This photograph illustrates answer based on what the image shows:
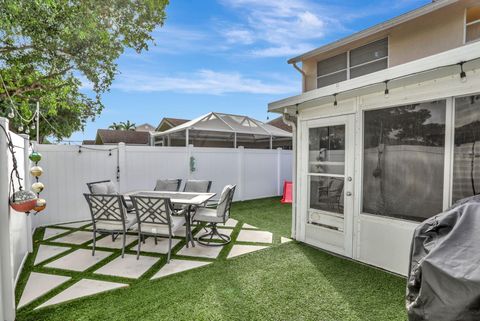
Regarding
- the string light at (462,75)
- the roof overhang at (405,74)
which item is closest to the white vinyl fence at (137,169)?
the roof overhang at (405,74)

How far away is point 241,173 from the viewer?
8266 mm

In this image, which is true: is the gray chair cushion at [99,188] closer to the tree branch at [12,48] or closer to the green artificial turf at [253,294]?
the green artificial turf at [253,294]

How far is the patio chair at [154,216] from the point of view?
3.63 m

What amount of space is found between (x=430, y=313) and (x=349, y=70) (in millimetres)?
6947

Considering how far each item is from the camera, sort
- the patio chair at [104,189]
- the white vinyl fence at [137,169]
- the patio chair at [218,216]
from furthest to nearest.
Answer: the white vinyl fence at [137,169], the patio chair at [104,189], the patio chair at [218,216]

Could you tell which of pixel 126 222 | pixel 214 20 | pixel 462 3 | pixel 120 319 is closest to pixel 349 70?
pixel 462 3

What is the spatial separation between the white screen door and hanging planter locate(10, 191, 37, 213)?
3605 millimetres

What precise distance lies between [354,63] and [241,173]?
453 cm

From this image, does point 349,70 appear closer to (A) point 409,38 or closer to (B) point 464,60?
(A) point 409,38

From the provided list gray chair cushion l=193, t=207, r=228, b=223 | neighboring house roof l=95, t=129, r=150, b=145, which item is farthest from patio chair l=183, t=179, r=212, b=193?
neighboring house roof l=95, t=129, r=150, b=145

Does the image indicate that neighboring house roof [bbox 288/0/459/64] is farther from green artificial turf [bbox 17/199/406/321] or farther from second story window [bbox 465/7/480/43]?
green artificial turf [bbox 17/199/406/321]

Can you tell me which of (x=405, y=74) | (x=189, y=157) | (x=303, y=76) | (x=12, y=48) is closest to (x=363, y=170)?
(x=405, y=74)

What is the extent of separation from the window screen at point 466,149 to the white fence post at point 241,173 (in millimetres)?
5926

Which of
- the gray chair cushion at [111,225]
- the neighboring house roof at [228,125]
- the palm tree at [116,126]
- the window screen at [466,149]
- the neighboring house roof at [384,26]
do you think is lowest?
the gray chair cushion at [111,225]
